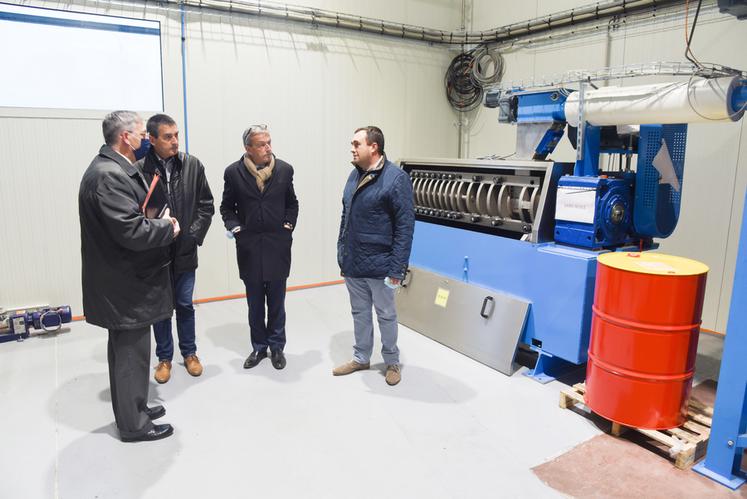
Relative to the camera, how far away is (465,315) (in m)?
3.57

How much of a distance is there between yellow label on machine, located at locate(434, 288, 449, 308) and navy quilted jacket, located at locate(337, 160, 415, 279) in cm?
100

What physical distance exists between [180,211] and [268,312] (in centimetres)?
84

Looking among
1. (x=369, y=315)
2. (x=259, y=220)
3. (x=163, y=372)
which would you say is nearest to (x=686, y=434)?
(x=369, y=315)

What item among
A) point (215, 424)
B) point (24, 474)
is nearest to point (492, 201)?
point (215, 424)

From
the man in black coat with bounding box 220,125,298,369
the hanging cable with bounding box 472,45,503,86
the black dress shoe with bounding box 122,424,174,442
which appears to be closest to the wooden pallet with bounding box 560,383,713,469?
the man in black coat with bounding box 220,125,298,369

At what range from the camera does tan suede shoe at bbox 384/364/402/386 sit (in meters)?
3.03

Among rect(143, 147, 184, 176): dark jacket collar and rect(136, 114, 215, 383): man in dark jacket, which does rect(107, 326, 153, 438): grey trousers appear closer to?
rect(136, 114, 215, 383): man in dark jacket

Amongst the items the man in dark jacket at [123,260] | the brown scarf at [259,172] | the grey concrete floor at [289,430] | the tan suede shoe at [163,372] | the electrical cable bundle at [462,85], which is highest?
the electrical cable bundle at [462,85]

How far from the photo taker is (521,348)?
3572mm

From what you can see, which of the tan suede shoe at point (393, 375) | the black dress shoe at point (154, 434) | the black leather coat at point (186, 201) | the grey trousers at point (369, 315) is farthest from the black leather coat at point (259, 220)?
the black dress shoe at point (154, 434)

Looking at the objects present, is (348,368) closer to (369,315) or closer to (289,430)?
(369,315)

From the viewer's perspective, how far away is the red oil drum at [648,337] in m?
2.31

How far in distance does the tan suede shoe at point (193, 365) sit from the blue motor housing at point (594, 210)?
2.38 metres

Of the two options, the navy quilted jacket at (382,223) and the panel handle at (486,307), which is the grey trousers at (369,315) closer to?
the navy quilted jacket at (382,223)
